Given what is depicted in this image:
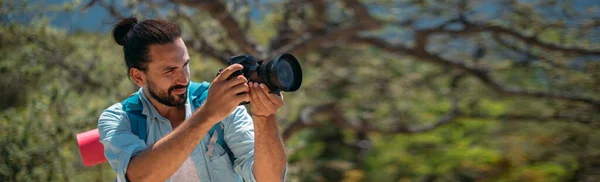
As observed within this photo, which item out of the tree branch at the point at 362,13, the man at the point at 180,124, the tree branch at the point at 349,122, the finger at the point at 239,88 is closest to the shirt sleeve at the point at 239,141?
the man at the point at 180,124

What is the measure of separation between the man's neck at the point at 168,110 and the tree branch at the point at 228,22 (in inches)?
117

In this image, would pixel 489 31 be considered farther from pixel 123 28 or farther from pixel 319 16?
pixel 123 28

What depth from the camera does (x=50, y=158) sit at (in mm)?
3180

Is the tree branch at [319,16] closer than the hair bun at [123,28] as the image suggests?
No

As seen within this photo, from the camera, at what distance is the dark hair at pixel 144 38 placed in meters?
1.58

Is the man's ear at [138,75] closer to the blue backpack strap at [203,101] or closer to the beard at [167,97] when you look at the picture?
the beard at [167,97]

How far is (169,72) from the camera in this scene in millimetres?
1589

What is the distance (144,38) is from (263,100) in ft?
1.10

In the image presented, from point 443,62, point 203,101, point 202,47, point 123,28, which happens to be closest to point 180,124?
point 203,101

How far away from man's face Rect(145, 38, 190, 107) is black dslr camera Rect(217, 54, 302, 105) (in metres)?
0.13

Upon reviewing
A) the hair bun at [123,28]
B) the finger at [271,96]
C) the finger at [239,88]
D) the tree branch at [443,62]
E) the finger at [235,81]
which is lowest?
the tree branch at [443,62]

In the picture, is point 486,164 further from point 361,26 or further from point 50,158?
point 50,158

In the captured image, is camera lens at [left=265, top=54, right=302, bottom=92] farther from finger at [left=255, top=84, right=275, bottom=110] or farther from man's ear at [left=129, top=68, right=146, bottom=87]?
man's ear at [left=129, top=68, right=146, bottom=87]

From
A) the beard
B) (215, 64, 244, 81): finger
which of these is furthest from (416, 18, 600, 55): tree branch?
(215, 64, 244, 81): finger
